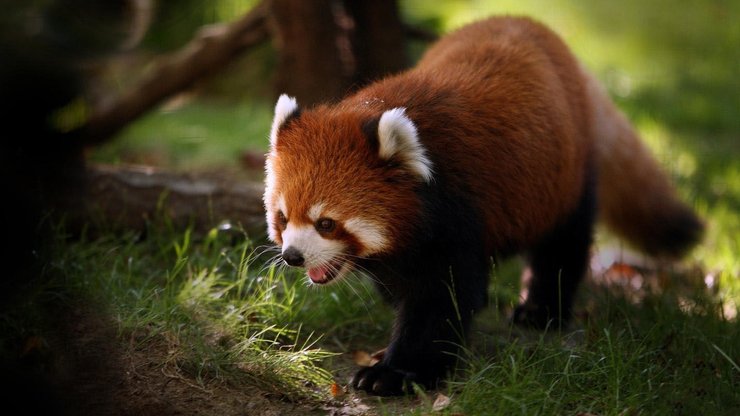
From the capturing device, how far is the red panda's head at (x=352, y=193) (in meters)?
3.70

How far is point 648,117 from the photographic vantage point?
834 centimetres

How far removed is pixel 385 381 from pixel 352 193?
872 millimetres

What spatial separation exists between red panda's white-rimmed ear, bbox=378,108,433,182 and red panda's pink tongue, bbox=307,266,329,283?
1.88 ft

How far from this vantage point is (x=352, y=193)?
147 inches

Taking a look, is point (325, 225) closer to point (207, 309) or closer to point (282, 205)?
point (282, 205)

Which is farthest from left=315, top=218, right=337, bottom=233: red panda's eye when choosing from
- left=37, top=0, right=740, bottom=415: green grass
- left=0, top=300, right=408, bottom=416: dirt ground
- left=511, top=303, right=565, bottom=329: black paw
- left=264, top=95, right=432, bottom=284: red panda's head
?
left=511, top=303, right=565, bottom=329: black paw

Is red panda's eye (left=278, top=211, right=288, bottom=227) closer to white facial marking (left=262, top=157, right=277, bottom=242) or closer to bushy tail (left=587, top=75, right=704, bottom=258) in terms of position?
white facial marking (left=262, top=157, right=277, bottom=242)

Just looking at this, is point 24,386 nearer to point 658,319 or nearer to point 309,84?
point 658,319

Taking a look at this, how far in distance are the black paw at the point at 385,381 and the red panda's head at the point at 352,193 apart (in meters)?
0.49

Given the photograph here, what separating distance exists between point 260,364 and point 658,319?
81.5 inches

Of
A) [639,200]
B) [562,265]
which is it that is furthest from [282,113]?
[639,200]

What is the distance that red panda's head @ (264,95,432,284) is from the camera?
370 centimetres

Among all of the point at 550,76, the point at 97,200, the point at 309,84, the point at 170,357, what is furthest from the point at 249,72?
the point at 170,357

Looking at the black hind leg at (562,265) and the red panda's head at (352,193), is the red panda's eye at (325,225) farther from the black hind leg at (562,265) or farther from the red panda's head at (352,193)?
the black hind leg at (562,265)
